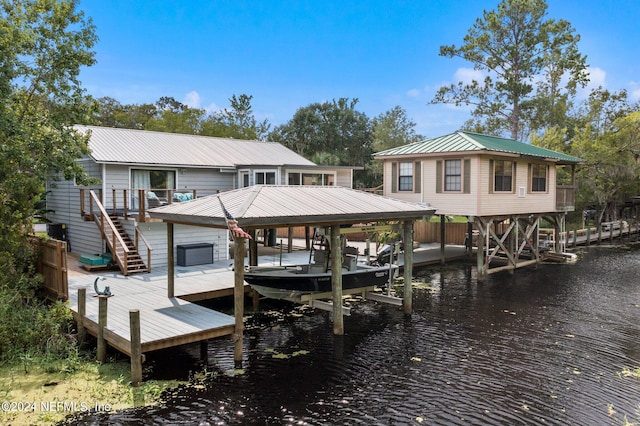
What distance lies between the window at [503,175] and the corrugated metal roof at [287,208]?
7928 mm

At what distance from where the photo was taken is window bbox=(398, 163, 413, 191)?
23.0m

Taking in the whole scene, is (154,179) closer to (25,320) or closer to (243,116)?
(25,320)

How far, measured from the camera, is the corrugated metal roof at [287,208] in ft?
34.4

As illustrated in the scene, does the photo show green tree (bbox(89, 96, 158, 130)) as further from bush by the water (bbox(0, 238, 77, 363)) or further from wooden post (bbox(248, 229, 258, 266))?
bush by the water (bbox(0, 238, 77, 363))

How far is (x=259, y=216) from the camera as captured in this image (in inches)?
403

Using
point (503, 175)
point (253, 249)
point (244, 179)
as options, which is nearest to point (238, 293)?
point (253, 249)

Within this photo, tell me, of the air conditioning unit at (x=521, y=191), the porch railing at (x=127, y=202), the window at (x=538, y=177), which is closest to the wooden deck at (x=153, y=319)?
the porch railing at (x=127, y=202)

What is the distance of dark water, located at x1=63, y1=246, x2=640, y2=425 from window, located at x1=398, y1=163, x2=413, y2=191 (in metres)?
8.00

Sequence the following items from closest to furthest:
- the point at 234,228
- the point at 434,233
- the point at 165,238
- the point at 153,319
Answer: the point at 234,228 → the point at 153,319 → the point at 165,238 → the point at 434,233

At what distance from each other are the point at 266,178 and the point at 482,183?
994 centimetres

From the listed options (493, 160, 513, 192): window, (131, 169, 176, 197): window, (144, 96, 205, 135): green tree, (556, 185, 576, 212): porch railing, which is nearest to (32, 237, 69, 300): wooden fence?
(131, 169, 176, 197): window

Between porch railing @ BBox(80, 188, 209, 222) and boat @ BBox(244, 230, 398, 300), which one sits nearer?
boat @ BBox(244, 230, 398, 300)

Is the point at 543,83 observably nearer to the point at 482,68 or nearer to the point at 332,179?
the point at 482,68

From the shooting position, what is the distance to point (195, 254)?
18.4m
